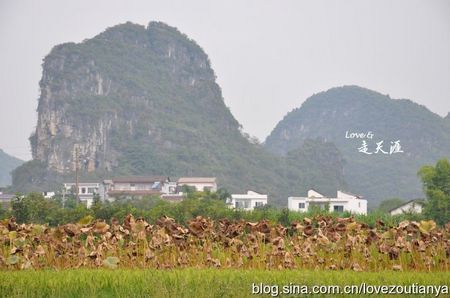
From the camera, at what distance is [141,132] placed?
9106 centimetres

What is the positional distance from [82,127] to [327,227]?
8244cm

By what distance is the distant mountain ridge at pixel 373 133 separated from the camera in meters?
97.8

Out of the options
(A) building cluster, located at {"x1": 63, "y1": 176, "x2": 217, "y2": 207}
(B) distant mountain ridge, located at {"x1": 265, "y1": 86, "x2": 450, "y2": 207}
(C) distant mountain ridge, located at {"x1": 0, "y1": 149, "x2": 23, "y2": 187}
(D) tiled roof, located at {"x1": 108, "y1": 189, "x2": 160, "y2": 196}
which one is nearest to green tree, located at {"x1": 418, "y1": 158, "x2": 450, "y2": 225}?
(D) tiled roof, located at {"x1": 108, "y1": 189, "x2": 160, "y2": 196}

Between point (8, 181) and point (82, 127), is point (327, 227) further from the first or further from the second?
point (8, 181)

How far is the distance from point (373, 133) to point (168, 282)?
107186 millimetres

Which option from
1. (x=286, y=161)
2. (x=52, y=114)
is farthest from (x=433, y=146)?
(x=52, y=114)

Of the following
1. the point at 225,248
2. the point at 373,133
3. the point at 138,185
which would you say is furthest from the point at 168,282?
the point at 373,133

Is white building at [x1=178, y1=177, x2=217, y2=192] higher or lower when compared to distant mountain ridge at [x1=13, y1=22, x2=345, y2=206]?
lower

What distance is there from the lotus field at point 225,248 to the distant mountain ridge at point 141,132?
214ft

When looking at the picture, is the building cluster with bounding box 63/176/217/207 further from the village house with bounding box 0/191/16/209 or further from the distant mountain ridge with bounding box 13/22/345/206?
the distant mountain ridge with bounding box 13/22/345/206

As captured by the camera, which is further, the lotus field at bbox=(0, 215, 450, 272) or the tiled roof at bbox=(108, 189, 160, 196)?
the tiled roof at bbox=(108, 189, 160, 196)

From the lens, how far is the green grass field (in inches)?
231

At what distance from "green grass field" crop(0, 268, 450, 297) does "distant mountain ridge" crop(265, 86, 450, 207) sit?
276 ft

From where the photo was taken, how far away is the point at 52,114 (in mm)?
90938
